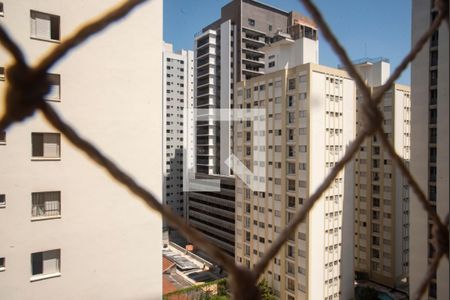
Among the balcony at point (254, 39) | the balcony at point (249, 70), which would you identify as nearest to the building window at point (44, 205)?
the balcony at point (249, 70)

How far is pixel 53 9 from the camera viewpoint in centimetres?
229

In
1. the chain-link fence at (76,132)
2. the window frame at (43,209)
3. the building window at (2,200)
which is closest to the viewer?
the chain-link fence at (76,132)

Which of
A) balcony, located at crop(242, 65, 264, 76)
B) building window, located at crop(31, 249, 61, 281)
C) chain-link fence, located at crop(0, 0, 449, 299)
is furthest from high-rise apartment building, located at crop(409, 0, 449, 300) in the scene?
balcony, located at crop(242, 65, 264, 76)

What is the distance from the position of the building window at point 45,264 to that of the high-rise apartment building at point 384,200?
8.55 meters

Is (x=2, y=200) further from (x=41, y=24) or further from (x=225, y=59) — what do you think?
(x=225, y=59)

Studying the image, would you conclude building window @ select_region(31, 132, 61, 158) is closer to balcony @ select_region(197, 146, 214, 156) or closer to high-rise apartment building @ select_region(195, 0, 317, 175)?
high-rise apartment building @ select_region(195, 0, 317, 175)

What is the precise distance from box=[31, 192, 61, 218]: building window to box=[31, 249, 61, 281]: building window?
10.5 inches

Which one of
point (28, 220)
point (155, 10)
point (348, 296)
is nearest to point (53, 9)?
point (155, 10)

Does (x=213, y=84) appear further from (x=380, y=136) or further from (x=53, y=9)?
(x=380, y=136)

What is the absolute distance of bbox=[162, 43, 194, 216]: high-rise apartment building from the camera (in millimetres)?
14266

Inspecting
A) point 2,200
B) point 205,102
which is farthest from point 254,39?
point 2,200

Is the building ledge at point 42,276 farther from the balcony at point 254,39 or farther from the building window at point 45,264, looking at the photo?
the balcony at point 254,39

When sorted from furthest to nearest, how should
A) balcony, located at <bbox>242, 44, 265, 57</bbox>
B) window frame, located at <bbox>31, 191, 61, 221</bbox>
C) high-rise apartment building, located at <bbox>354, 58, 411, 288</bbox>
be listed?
1. balcony, located at <bbox>242, 44, 265, 57</bbox>
2. high-rise apartment building, located at <bbox>354, 58, 411, 288</bbox>
3. window frame, located at <bbox>31, 191, 61, 221</bbox>

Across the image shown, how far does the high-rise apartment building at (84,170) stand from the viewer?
2.17 metres
